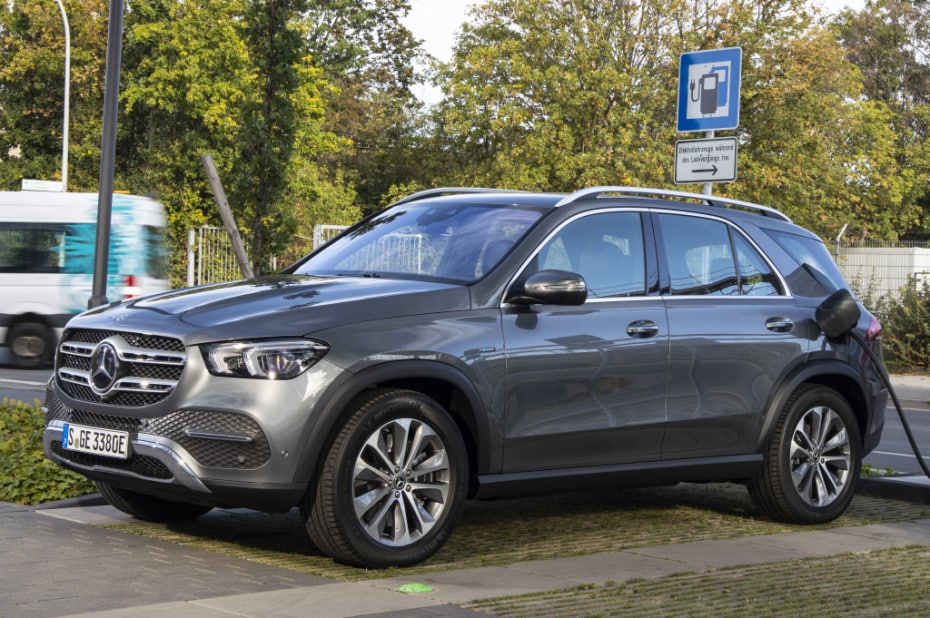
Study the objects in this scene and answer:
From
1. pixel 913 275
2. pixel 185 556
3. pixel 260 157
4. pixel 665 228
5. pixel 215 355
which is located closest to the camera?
pixel 215 355

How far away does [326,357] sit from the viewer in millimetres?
5992

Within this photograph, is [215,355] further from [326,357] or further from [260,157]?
[260,157]

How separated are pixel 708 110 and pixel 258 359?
9.34 m

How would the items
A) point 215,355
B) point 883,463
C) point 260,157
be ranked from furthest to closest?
point 260,157 < point 883,463 < point 215,355

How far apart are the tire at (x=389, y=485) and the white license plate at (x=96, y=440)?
86cm

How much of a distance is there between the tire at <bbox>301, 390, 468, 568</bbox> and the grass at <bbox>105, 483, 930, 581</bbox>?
13 centimetres

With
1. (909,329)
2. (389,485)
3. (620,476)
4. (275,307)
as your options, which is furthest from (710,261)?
(909,329)

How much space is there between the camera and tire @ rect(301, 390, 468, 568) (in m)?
6.04

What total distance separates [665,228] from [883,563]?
2.08m

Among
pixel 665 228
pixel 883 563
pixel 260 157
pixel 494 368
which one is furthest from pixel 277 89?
pixel 883 563

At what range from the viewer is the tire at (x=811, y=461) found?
785cm

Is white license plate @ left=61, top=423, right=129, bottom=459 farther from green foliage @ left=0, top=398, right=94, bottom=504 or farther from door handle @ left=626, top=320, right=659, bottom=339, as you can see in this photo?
door handle @ left=626, top=320, right=659, bottom=339

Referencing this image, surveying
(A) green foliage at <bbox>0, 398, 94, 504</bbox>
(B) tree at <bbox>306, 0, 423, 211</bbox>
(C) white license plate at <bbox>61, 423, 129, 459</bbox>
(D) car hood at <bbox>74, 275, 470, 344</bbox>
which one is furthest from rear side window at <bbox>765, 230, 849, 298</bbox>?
(B) tree at <bbox>306, 0, 423, 211</bbox>

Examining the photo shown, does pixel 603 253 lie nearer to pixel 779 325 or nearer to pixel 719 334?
pixel 719 334
